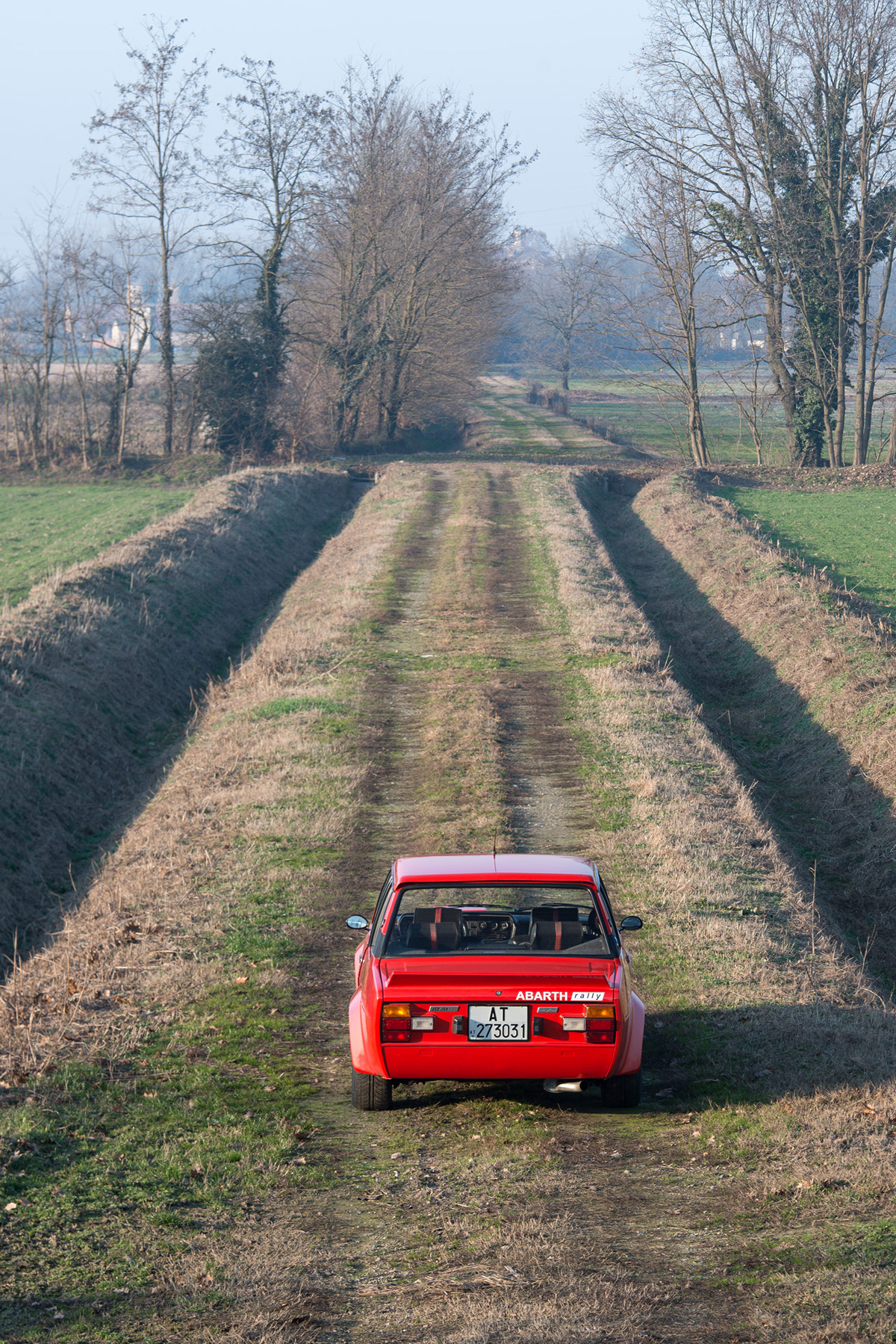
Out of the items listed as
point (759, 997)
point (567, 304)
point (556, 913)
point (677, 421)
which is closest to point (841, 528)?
point (759, 997)

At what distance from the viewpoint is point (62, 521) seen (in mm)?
38344

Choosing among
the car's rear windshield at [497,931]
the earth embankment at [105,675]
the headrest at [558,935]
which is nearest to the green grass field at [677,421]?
the earth embankment at [105,675]

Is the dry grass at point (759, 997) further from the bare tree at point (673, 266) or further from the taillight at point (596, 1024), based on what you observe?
the bare tree at point (673, 266)

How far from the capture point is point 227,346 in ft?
174

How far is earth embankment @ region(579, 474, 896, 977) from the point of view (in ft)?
47.3

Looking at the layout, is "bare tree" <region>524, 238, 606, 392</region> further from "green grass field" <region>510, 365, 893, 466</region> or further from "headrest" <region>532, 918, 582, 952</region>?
"headrest" <region>532, 918, 582, 952</region>

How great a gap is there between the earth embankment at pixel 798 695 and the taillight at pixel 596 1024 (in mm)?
4815

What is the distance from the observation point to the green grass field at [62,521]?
95.1 ft

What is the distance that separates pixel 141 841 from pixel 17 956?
245cm


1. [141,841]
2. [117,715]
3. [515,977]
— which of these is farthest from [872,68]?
[515,977]

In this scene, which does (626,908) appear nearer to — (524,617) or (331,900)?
(331,900)

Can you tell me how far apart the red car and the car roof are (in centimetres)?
1

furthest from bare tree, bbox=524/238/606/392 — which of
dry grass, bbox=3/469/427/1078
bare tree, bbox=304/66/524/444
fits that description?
dry grass, bbox=3/469/427/1078

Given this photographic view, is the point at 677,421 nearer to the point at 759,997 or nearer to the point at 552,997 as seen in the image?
the point at 759,997
